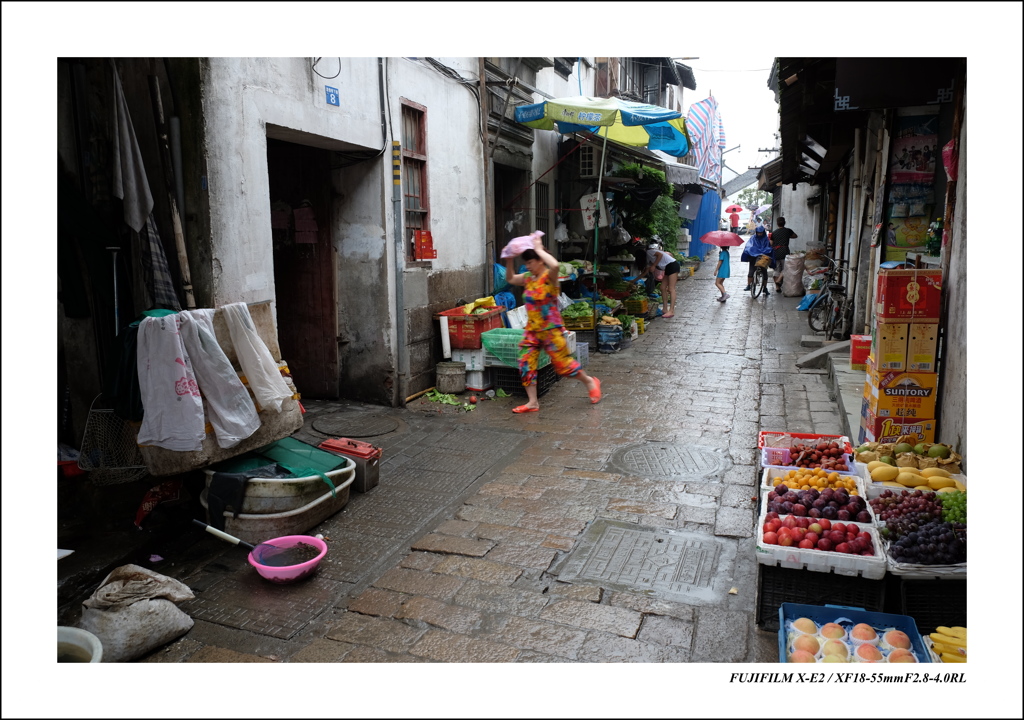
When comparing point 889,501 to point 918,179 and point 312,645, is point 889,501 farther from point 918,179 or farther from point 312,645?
point 918,179

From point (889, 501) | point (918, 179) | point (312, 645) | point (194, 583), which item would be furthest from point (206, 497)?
point (918, 179)

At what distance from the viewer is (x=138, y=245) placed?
5.18 m

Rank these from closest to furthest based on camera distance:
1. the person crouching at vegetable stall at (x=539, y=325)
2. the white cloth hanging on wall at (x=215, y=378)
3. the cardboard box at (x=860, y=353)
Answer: the white cloth hanging on wall at (x=215, y=378), the person crouching at vegetable stall at (x=539, y=325), the cardboard box at (x=860, y=353)

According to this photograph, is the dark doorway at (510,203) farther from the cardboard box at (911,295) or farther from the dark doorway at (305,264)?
the cardboard box at (911,295)

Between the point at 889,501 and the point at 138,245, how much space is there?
17.9ft

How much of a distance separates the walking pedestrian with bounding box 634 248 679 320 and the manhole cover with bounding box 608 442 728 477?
882 centimetres

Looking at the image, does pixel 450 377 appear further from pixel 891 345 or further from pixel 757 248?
pixel 757 248

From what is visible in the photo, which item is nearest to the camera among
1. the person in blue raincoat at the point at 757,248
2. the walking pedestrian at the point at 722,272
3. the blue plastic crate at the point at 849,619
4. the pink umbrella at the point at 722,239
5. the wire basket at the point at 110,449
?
the blue plastic crate at the point at 849,619

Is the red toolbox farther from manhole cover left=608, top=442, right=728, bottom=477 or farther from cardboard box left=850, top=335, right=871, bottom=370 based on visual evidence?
cardboard box left=850, top=335, right=871, bottom=370

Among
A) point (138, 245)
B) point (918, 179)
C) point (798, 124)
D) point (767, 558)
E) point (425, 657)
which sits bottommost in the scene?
point (425, 657)

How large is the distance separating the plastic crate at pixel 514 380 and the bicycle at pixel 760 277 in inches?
452

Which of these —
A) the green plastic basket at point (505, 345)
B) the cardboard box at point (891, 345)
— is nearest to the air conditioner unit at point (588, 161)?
the green plastic basket at point (505, 345)

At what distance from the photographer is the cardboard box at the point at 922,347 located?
5062mm

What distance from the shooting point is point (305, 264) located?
805 centimetres
